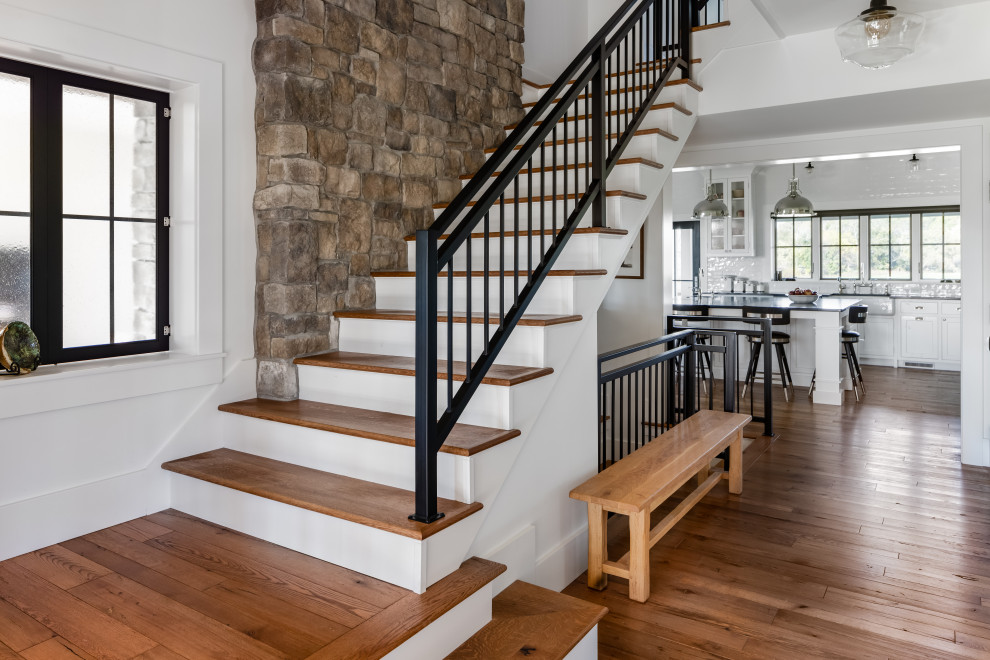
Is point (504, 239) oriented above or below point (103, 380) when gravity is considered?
above

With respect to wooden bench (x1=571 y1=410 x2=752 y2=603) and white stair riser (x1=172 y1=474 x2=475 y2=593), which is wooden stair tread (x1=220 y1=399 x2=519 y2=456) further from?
wooden bench (x1=571 y1=410 x2=752 y2=603)

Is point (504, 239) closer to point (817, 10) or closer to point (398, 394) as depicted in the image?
point (398, 394)

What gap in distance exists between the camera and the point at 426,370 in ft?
6.80

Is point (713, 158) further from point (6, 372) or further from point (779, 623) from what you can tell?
point (6, 372)

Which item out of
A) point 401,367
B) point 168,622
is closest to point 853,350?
point 401,367

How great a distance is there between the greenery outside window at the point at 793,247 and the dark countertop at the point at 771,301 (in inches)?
28.8

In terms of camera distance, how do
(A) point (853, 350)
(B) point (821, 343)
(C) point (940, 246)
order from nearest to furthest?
(B) point (821, 343), (A) point (853, 350), (C) point (940, 246)

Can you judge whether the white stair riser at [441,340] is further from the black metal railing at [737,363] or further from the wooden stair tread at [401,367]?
the black metal railing at [737,363]

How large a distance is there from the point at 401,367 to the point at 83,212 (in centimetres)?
135

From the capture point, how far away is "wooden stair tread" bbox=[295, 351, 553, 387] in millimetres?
2544

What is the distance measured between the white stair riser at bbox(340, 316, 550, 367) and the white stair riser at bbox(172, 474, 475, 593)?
0.78 metres

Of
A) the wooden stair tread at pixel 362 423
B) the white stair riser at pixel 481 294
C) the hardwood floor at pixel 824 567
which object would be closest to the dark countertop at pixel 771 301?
the hardwood floor at pixel 824 567

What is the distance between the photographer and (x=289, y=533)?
7.88ft

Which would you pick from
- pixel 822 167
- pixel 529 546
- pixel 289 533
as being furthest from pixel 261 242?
pixel 822 167
